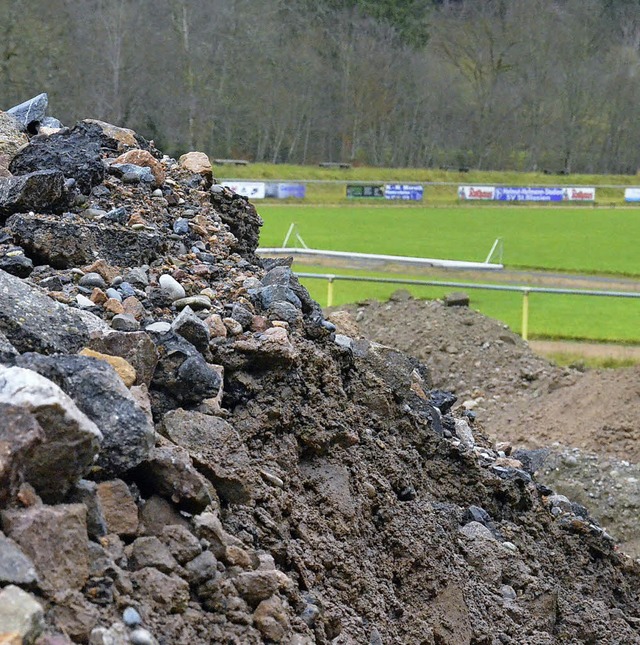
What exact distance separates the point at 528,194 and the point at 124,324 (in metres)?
50.3

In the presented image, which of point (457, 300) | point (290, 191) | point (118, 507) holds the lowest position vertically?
point (290, 191)

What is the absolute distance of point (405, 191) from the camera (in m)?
50.5

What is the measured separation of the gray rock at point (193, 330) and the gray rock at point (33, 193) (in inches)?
48.3

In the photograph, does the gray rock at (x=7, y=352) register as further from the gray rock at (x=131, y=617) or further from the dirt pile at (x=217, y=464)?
the gray rock at (x=131, y=617)

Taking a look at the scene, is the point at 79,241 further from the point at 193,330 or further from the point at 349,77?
the point at 349,77

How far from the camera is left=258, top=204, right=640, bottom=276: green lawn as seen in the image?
100ft

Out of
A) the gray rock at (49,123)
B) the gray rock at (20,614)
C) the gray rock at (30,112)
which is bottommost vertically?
the gray rock at (20,614)

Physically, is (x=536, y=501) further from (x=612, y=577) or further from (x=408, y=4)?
(x=408, y=4)

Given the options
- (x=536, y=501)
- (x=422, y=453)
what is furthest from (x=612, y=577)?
(x=422, y=453)

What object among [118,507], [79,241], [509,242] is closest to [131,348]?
[118,507]

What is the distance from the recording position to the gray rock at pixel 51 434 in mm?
2316

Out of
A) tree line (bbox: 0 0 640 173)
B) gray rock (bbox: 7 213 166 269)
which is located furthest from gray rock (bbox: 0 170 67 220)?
tree line (bbox: 0 0 640 173)

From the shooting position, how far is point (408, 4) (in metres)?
74.4

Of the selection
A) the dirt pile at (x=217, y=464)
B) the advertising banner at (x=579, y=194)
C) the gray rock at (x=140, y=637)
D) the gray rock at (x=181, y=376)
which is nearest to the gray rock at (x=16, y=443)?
the dirt pile at (x=217, y=464)
